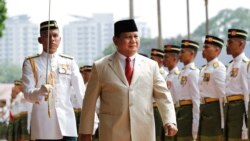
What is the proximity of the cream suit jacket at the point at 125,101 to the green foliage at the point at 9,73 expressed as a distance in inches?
585

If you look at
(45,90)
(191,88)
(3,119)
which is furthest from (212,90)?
(3,119)

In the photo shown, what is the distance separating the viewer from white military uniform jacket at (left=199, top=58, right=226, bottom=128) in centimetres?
936

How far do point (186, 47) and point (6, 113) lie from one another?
460 inches

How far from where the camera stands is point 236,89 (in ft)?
28.9

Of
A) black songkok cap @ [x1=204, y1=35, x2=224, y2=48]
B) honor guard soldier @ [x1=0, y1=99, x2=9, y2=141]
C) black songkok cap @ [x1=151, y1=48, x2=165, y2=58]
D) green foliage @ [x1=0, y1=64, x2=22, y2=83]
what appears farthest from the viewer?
green foliage @ [x1=0, y1=64, x2=22, y2=83]

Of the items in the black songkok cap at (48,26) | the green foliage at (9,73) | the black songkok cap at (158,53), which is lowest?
the green foliage at (9,73)

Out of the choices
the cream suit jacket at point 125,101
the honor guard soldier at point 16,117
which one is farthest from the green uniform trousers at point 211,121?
the honor guard soldier at point 16,117

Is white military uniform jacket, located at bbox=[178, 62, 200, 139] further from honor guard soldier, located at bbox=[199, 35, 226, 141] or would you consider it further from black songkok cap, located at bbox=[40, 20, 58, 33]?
black songkok cap, located at bbox=[40, 20, 58, 33]

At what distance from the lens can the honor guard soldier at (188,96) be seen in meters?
10.1

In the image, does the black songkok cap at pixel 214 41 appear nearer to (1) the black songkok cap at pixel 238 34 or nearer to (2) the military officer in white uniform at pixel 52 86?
(1) the black songkok cap at pixel 238 34

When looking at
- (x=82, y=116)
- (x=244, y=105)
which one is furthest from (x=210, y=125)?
(x=82, y=116)

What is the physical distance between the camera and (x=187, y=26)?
11602mm

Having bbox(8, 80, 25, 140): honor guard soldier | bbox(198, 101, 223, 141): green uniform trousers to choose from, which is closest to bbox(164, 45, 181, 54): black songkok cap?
bbox(198, 101, 223, 141): green uniform trousers

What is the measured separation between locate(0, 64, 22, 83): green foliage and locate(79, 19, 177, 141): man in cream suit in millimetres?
14874
